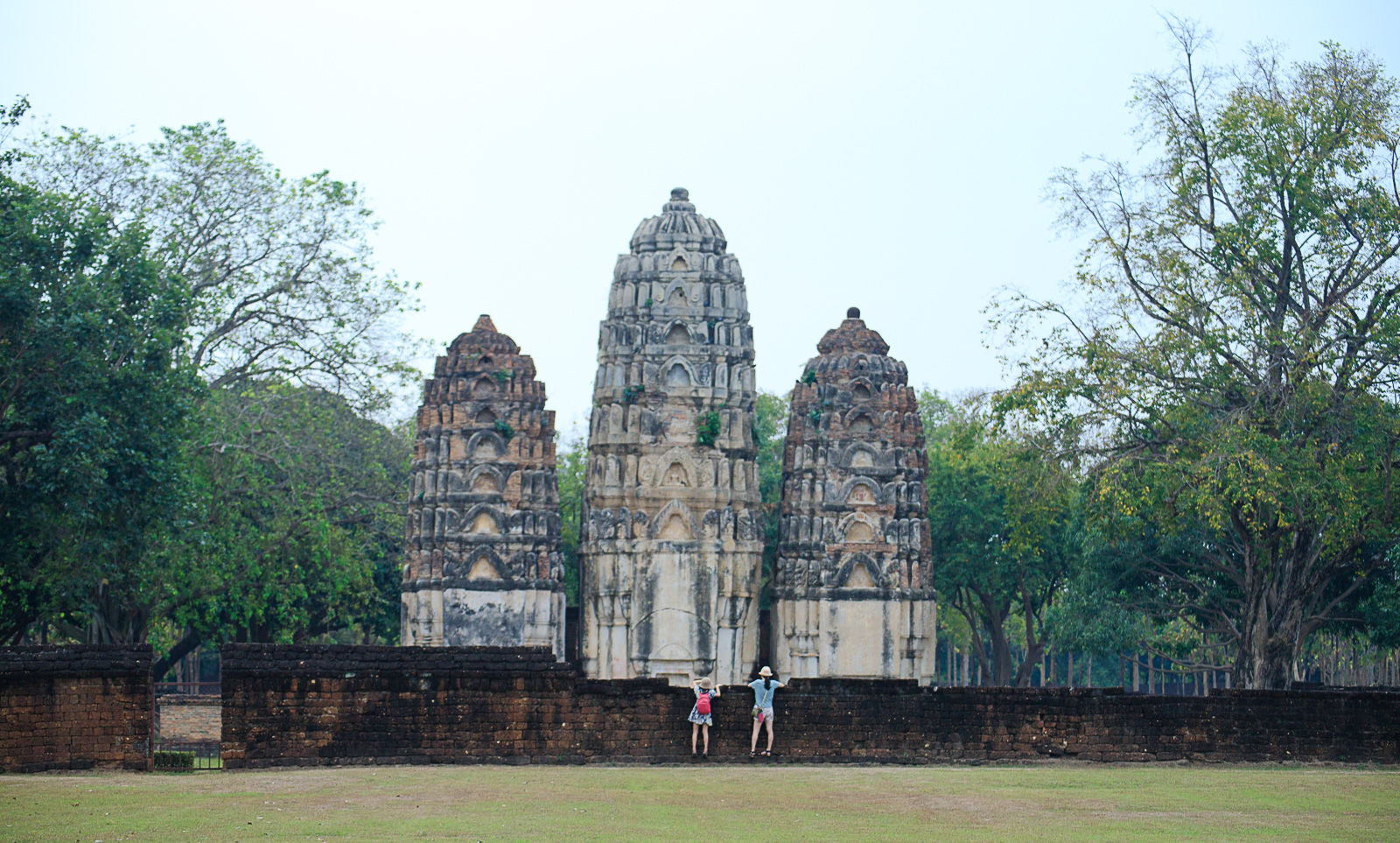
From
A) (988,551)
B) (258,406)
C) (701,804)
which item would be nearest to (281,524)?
(258,406)

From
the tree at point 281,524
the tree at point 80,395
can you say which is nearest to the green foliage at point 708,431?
the tree at point 281,524

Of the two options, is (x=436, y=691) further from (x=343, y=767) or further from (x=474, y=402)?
(x=474, y=402)

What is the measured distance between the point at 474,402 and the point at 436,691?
11.7 meters

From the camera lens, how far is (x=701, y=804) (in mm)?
17203

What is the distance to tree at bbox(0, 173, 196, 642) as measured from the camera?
26719mm

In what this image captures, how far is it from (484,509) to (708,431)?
4.26 meters

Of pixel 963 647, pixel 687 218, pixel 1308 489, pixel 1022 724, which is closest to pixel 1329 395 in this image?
pixel 1308 489

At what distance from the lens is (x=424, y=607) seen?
31.5 m

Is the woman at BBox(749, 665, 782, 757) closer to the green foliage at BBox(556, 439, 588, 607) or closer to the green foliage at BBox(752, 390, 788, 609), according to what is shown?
the green foliage at BBox(752, 390, 788, 609)

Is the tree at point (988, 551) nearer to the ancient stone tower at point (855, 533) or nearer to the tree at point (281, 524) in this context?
the ancient stone tower at point (855, 533)

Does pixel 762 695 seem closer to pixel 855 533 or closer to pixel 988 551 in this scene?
pixel 855 533

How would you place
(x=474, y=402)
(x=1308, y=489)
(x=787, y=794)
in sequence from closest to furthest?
(x=787, y=794)
(x=1308, y=489)
(x=474, y=402)

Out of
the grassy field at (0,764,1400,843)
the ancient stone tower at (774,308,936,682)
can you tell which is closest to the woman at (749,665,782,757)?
the grassy field at (0,764,1400,843)

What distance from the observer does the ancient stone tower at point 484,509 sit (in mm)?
31484
